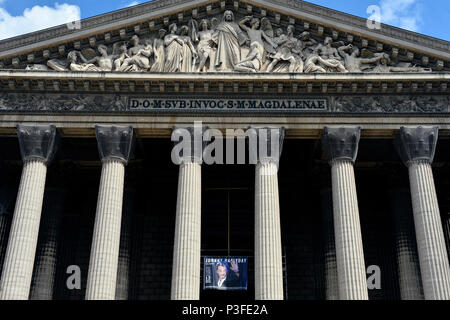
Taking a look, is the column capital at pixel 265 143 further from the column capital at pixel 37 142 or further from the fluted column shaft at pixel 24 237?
the fluted column shaft at pixel 24 237

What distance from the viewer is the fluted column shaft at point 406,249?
25438 mm

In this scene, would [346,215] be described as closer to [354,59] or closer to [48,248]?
[354,59]

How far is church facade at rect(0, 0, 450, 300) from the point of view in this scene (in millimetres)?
22141

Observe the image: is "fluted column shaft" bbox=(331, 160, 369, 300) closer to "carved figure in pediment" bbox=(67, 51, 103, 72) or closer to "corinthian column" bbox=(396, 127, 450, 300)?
"corinthian column" bbox=(396, 127, 450, 300)

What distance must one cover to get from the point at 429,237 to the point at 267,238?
248 inches

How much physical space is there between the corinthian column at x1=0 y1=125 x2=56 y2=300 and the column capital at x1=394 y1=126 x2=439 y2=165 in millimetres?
14794

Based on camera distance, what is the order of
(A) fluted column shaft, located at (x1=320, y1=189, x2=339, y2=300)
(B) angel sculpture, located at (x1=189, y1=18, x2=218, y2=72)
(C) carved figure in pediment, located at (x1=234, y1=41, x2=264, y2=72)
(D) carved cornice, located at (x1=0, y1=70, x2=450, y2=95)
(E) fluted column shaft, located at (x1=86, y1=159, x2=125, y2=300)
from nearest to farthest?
(E) fluted column shaft, located at (x1=86, y1=159, x2=125, y2=300)
(D) carved cornice, located at (x1=0, y1=70, x2=450, y2=95)
(C) carved figure in pediment, located at (x1=234, y1=41, x2=264, y2=72)
(B) angel sculpture, located at (x1=189, y1=18, x2=218, y2=72)
(A) fluted column shaft, located at (x1=320, y1=189, x2=339, y2=300)

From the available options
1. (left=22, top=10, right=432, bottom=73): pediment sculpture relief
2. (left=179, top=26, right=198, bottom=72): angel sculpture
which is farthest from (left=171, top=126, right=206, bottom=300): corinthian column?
(left=22, top=10, right=432, bottom=73): pediment sculpture relief

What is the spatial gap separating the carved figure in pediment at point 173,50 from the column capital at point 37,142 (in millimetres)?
5668

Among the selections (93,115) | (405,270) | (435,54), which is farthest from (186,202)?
(435,54)

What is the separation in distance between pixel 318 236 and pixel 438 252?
779cm

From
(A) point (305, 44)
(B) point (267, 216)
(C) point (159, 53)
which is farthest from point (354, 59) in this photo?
(C) point (159, 53)

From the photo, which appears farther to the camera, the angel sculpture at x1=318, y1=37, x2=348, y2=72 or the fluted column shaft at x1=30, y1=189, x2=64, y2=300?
the fluted column shaft at x1=30, y1=189, x2=64, y2=300
